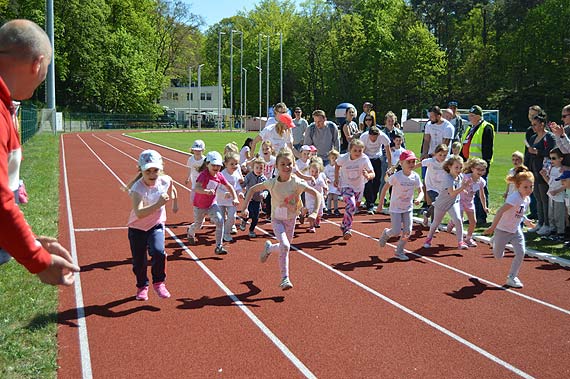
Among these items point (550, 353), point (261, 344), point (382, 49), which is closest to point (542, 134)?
point (550, 353)

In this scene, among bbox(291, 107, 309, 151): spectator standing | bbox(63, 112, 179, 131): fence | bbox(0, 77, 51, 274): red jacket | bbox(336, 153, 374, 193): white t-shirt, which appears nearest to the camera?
bbox(0, 77, 51, 274): red jacket

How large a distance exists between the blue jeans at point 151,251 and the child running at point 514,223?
4.02m

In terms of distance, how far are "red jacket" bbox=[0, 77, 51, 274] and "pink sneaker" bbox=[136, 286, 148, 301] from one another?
14.2 feet

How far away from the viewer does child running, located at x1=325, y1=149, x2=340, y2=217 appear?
12492 mm

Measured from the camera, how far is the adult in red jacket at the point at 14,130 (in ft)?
7.70

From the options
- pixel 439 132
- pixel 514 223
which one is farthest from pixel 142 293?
pixel 439 132

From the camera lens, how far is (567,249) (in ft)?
31.3

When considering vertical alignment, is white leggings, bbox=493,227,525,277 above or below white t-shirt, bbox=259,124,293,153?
below

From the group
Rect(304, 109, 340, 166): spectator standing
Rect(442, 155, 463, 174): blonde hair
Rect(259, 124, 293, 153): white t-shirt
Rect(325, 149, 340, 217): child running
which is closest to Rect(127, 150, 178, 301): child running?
Rect(442, 155, 463, 174): blonde hair

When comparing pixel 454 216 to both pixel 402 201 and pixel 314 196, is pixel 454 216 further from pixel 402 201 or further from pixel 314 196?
pixel 314 196

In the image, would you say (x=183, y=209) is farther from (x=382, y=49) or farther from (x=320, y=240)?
(x=382, y=49)

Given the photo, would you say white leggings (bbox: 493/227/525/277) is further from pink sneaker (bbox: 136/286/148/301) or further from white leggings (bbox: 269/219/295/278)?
pink sneaker (bbox: 136/286/148/301)

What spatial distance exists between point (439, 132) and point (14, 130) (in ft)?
35.3

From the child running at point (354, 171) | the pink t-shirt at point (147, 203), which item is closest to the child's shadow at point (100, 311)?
the pink t-shirt at point (147, 203)
